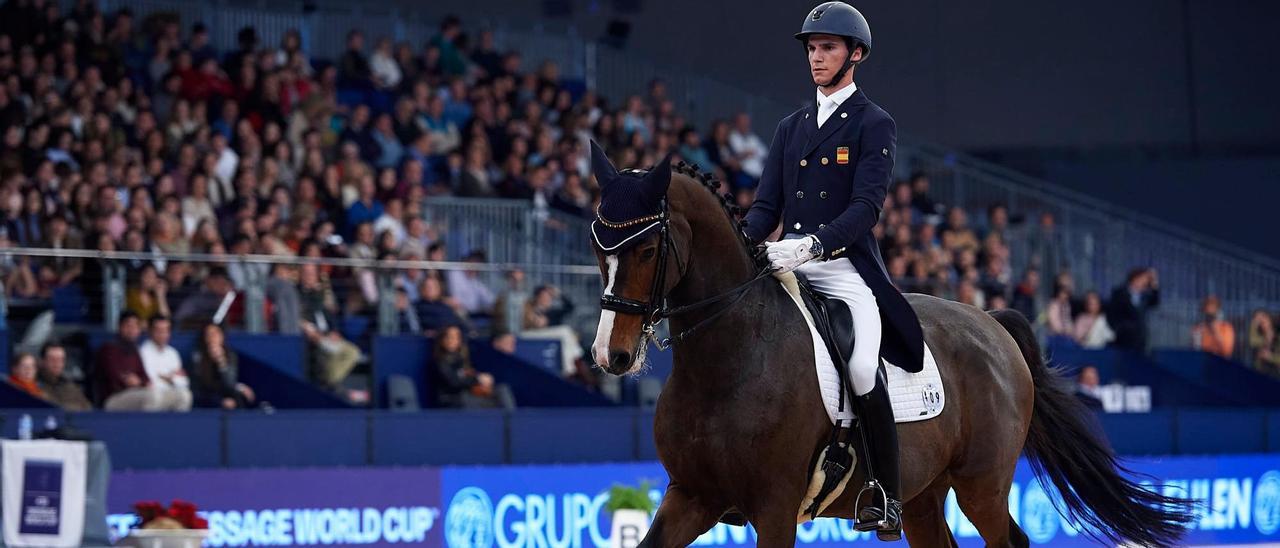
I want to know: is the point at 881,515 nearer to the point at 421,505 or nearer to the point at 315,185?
the point at 421,505

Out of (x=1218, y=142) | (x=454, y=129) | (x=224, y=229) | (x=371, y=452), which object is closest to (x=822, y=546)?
(x=371, y=452)

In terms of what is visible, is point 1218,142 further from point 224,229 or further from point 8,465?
point 8,465

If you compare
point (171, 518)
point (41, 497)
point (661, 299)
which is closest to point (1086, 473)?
point (661, 299)

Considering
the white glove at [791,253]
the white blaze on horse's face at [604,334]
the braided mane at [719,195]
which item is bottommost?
the white blaze on horse's face at [604,334]

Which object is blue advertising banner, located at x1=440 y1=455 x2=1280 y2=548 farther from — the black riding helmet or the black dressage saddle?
the black riding helmet

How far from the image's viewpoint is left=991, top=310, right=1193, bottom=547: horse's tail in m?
7.30

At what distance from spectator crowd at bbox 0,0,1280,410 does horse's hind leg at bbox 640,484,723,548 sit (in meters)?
7.28

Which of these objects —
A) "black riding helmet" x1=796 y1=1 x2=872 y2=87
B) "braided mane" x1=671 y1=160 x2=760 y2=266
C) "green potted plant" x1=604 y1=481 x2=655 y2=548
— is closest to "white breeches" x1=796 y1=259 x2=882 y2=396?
"braided mane" x1=671 y1=160 x2=760 y2=266

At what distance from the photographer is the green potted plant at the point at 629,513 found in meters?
10.9

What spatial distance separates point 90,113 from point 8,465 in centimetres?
617

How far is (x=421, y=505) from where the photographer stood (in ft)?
39.6

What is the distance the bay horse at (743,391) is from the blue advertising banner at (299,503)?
5.75 metres

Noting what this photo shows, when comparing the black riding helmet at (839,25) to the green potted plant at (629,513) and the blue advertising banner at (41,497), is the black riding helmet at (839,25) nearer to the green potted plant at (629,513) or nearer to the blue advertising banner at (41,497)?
the green potted plant at (629,513)

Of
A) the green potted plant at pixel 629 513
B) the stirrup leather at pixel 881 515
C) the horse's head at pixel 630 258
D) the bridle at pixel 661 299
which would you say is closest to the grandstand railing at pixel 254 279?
the green potted plant at pixel 629 513
